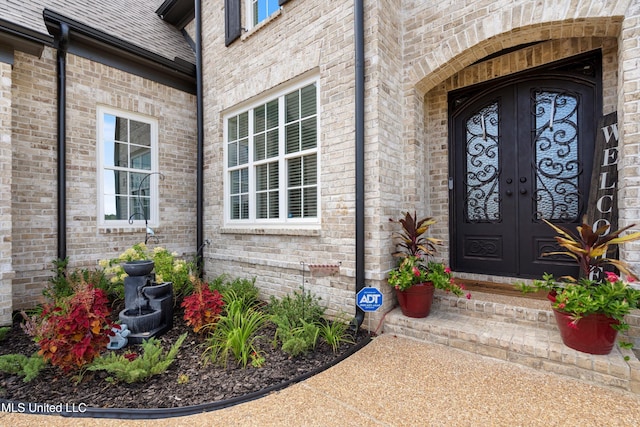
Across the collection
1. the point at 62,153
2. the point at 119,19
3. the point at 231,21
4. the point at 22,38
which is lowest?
the point at 62,153

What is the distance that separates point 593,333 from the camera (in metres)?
2.30

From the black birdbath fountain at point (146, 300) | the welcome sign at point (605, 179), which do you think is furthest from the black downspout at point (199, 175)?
the welcome sign at point (605, 179)

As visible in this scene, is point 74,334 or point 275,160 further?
point 275,160

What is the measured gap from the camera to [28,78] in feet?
13.7

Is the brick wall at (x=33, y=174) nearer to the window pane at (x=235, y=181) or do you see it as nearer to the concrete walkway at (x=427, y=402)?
the window pane at (x=235, y=181)

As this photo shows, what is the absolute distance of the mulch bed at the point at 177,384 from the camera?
2.17 m

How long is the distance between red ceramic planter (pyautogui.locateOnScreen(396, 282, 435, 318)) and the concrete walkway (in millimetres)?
635

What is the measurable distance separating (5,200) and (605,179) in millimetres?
6573

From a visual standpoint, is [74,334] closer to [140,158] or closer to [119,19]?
[140,158]

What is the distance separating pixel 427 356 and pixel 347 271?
1139 mm

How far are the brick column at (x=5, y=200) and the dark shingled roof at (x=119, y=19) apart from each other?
0.87 meters

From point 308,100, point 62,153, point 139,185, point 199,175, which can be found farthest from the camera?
point 199,175

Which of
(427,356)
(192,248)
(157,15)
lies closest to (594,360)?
(427,356)

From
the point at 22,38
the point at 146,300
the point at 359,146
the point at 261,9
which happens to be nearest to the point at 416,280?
the point at 359,146
